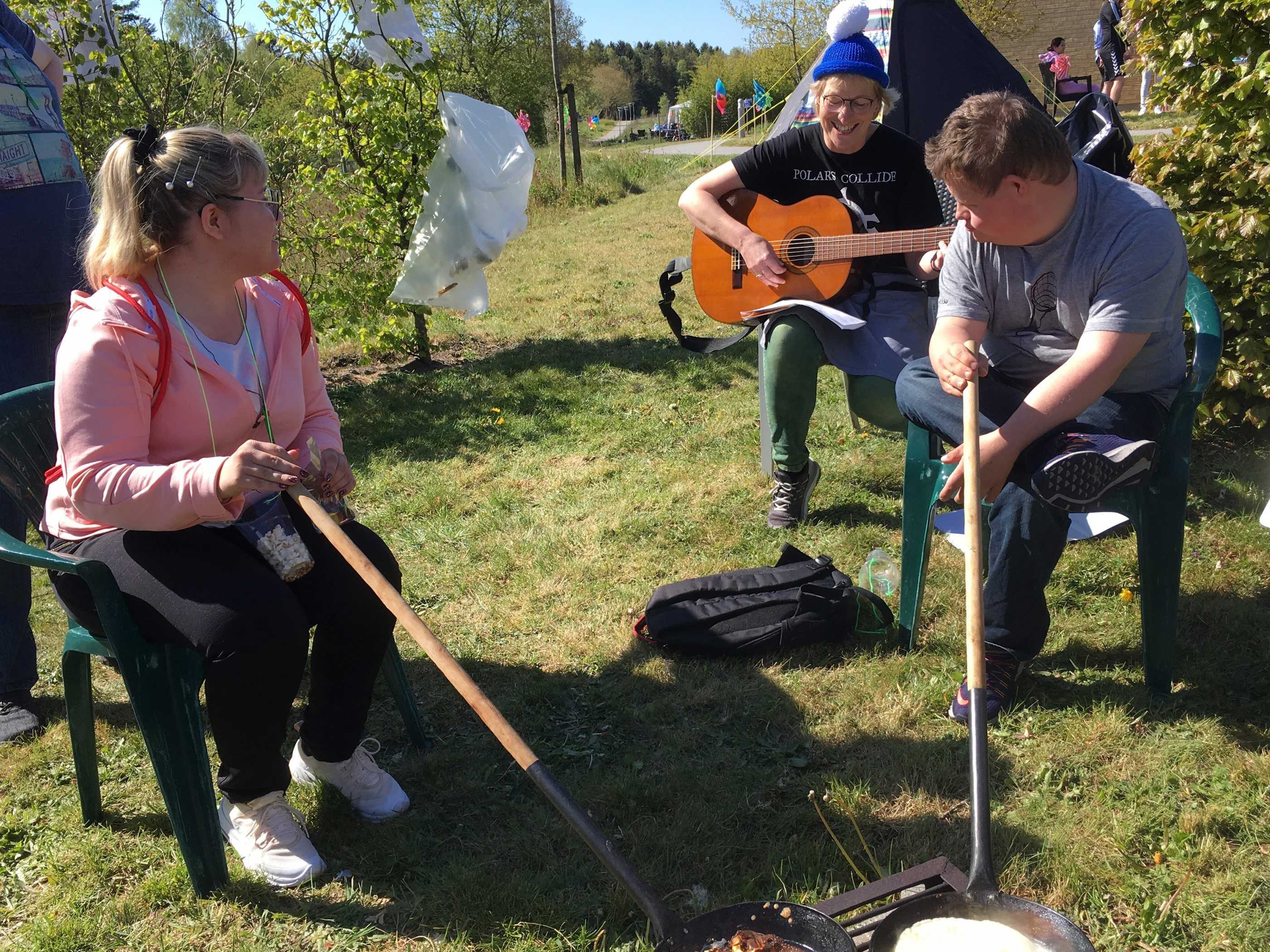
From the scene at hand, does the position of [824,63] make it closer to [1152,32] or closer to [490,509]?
[1152,32]

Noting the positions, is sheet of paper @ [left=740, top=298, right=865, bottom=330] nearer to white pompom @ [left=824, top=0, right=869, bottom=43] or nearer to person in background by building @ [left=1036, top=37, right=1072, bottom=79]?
white pompom @ [left=824, top=0, right=869, bottom=43]

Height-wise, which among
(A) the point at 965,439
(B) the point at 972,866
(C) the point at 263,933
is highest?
(A) the point at 965,439

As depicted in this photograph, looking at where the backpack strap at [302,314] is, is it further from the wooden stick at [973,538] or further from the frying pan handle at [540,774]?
the wooden stick at [973,538]

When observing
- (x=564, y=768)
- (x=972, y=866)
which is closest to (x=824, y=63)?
(x=564, y=768)

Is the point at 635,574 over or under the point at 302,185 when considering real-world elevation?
under

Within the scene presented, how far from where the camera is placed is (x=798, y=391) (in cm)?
362

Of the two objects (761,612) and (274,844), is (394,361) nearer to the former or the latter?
(761,612)

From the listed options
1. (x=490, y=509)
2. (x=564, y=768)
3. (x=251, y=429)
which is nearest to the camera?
(x=251, y=429)

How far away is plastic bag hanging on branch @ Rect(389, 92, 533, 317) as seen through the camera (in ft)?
17.9

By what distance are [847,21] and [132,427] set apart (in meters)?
2.97

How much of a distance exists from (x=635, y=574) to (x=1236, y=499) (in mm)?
2181

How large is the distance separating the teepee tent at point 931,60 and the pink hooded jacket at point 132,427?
3899mm

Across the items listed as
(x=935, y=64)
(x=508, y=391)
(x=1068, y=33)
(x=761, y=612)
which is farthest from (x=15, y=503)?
(x=1068, y=33)

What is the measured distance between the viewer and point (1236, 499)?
3504 mm
